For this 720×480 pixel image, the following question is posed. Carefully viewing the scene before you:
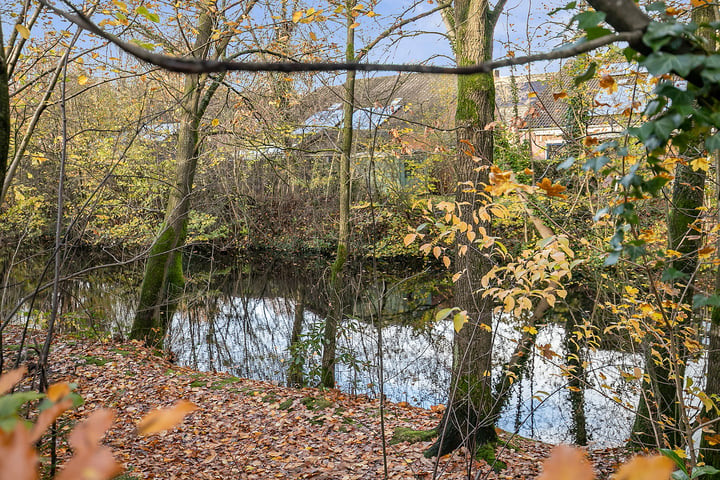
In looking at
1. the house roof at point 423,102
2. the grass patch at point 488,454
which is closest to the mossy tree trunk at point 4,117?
the grass patch at point 488,454

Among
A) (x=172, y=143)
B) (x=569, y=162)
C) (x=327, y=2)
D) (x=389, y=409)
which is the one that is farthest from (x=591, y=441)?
(x=172, y=143)

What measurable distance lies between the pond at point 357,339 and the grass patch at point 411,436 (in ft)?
2.41

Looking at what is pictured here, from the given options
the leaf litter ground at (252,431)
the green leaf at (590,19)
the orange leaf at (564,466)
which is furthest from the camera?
the leaf litter ground at (252,431)

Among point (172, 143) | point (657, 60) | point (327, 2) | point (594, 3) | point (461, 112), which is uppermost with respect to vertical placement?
point (327, 2)

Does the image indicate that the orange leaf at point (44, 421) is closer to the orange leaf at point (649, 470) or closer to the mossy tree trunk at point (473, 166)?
the orange leaf at point (649, 470)

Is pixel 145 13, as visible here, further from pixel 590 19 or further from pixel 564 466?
pixel 564 466

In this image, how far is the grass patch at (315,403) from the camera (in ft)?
21.1

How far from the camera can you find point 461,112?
4910 mm

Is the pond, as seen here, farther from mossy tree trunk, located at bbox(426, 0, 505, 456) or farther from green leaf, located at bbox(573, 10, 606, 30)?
green leaf, located at bbox(573, 10, 606, 30)

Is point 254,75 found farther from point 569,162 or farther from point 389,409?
point 569,162

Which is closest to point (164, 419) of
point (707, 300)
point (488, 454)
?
point (707, 300)

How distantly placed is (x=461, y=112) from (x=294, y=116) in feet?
34.6

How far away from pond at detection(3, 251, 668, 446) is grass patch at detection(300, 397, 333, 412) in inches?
29.1

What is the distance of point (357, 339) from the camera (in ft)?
30.2
